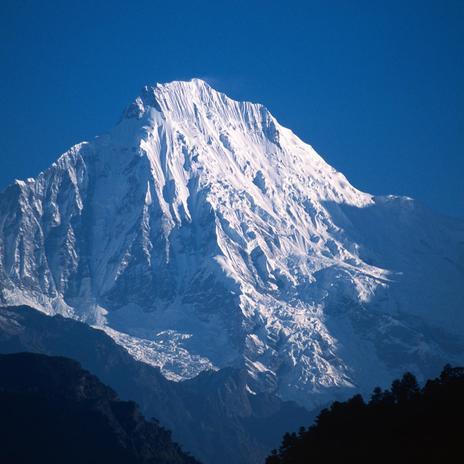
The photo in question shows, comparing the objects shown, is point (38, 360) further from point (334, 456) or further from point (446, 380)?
point (334, 456)

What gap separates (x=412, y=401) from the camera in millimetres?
108438

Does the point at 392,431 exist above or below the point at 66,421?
below

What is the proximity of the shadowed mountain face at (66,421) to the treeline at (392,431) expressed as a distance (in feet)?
121

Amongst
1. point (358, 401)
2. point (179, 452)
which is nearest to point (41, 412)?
point (179, 452)

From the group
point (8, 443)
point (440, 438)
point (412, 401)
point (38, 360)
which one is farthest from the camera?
point (38, 360)

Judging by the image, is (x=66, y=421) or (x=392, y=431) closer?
(x=392, y=431)

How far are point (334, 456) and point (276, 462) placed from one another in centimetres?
672

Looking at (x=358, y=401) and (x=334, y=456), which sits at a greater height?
(x=358, y=401)

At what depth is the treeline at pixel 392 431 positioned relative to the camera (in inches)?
3558

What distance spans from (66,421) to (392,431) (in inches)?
2157

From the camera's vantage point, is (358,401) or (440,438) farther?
(358,401)

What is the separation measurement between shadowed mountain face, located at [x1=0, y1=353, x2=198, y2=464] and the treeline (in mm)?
36973

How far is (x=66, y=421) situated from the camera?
A: 480 feet

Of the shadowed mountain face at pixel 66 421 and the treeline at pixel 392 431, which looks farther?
the shadowed mountain face at pixel 66 421
